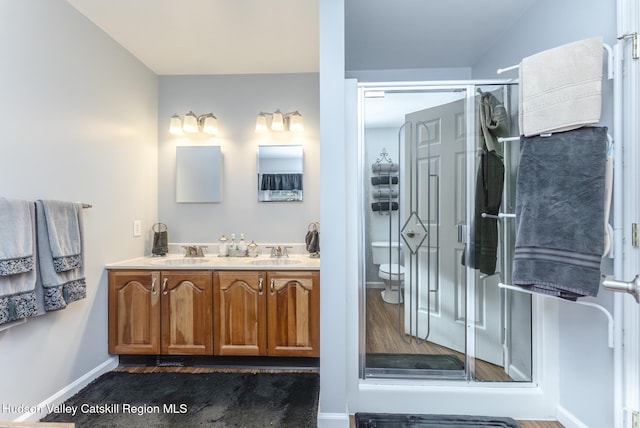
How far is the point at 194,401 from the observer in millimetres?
1744

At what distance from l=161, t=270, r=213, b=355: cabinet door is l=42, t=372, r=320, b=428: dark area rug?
231 mm

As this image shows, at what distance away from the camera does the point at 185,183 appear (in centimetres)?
263

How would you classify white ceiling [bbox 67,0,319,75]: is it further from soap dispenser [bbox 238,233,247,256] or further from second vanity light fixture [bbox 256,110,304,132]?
soap dispenser [bbox 238,233,247,256]

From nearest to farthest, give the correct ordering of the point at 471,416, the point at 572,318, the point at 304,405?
the point at 572,318, the point at 471,416, the point at 304,405

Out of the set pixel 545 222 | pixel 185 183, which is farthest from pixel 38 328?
pixel 545 222

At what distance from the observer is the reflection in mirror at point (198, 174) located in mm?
2600

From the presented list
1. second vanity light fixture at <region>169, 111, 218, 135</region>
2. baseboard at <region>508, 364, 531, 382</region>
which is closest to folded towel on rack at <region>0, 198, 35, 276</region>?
second vanity light fixture at <region>169, 111, 218, 135</region>

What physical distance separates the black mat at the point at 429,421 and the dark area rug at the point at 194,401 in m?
0.34

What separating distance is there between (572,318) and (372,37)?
2.33 m

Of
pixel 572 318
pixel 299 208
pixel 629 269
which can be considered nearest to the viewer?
pixel 629 269

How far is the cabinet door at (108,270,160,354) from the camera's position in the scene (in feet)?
6.73

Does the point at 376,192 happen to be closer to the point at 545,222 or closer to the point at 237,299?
the point at 545,222

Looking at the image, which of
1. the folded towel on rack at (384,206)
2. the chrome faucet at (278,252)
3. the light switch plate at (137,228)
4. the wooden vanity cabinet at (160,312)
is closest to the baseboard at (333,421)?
the wooden vanity cabinet at (160,312)

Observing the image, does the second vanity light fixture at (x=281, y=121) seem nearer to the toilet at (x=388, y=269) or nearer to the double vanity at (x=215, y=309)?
the double vanity at (x=215, y=309)
